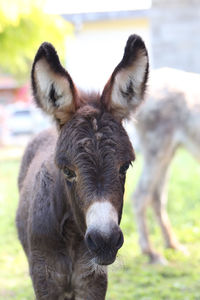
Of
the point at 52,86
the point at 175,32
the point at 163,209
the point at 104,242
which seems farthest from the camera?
the point at 175,32

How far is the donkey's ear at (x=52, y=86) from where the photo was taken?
2.82m

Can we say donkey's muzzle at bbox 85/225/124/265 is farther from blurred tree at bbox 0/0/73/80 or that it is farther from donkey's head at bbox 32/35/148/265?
blurred tree at bbox 0/0/73/80

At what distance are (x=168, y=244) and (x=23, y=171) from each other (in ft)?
8.56

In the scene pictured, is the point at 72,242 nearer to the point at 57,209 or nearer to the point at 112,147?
the point at 57,209

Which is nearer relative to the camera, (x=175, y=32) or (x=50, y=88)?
(x=50, y=88)

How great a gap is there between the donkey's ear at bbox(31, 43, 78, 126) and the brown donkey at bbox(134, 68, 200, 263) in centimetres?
325

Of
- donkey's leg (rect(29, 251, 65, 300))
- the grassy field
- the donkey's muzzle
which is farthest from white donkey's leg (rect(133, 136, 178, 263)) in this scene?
the donkey's muzzle

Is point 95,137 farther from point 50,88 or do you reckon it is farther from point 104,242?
point 104,242

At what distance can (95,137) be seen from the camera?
106 inches

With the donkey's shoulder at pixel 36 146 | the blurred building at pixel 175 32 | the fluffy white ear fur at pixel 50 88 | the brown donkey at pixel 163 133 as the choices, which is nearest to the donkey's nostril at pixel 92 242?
the fluffy white ear fur at pixel 50 88

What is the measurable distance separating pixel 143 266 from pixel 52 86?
11.6 feet

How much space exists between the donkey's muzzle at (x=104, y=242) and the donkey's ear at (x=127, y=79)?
798mm

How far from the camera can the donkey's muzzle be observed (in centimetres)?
240

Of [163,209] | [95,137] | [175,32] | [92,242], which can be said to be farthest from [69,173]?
[175,32]
